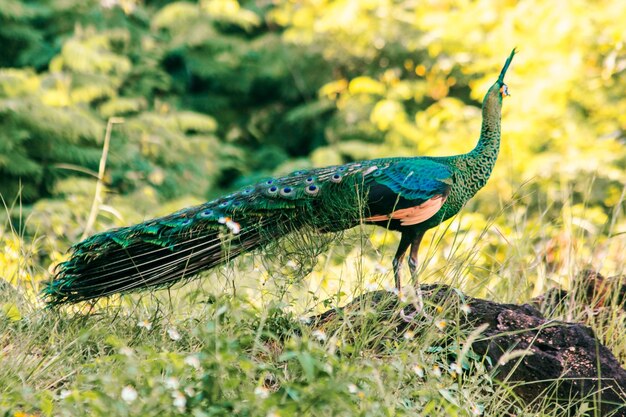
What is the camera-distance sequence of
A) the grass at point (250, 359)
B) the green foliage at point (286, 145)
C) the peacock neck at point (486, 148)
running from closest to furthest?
the grass at point (250, 359) < the green foliage at point (286, 145) < the peacock neck at point (486, 148)

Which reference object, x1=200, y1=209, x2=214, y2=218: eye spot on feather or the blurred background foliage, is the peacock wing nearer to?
A: x1=200, y1=209, x2=214, y2=218: eye spot on feather

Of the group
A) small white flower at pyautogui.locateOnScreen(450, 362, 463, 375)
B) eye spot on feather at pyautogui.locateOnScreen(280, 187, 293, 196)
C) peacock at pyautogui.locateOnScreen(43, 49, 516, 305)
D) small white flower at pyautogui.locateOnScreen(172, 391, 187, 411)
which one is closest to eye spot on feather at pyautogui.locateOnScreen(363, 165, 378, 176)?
peacock at pyautogui.locateOnScreen(43, 49, 516, 305)

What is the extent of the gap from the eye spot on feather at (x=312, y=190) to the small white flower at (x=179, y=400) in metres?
1.43

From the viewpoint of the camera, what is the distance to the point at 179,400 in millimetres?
2504

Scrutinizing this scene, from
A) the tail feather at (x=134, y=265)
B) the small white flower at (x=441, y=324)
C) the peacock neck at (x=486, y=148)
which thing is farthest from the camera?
the peacock neck at (x=486, y=148)

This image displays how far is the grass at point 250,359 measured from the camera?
262 cm

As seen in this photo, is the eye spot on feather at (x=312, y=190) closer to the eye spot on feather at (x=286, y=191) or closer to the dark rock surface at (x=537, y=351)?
the eye spot on feather at (x=286, y=191)

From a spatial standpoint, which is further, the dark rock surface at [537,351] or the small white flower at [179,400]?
the dark rock surface at [537,351]

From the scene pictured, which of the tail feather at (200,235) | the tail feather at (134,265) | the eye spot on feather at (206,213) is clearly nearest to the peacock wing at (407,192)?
the tail feather at (200,235)

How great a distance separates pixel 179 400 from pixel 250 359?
2.49 ft

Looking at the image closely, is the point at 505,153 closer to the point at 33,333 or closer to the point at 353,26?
the point at 353,26

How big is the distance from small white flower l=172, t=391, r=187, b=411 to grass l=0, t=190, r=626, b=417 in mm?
15

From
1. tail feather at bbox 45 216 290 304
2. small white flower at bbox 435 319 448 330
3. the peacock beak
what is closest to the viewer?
small white flower at bbox 435 319 448 330

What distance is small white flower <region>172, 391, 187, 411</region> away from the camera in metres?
2.50
